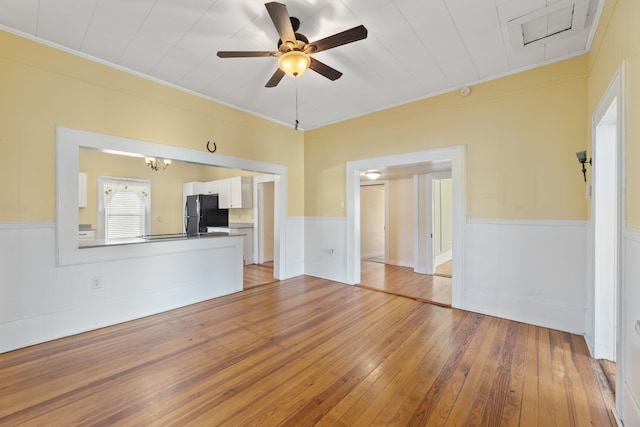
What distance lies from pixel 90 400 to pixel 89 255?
1640 mm

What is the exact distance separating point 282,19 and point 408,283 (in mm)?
4305

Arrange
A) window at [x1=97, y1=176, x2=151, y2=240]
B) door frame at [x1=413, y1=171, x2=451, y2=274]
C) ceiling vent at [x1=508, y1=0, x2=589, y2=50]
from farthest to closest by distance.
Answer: window at [x1=97, y1=176, x2=151, y2=240] → door frame at [x1=413, y1=171, x2=451, y2=274] → ceiling vent at [x1=508, y1=0, x2=589, y2=50]

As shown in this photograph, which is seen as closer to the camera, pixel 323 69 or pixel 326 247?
pixel 323 69

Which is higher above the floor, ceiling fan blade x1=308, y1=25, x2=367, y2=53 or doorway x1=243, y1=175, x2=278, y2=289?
ceiling fan blade x1=308, y1=25, x2=367, y2=53

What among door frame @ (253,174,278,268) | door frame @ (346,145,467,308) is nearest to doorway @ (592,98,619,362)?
door frame @ (346,145,467,308)

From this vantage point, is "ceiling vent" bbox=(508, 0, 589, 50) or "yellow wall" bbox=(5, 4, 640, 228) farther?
"yellow wall" bbox=(5, 4, 640, 228)

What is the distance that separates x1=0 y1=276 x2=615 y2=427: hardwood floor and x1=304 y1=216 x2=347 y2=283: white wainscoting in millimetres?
1698

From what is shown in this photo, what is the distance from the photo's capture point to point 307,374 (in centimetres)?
212

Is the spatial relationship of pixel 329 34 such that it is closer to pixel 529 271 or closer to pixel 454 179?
pixel 454 179

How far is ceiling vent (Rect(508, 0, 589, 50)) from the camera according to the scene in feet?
7.12

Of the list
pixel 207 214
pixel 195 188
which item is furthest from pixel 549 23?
pixel 195 188

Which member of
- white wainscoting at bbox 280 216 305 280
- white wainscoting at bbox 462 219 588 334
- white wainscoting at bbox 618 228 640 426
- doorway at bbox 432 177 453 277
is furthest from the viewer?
doorway at bbox 432 177 453 277

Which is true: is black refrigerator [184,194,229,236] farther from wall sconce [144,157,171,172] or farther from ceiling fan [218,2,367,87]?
ceiling fan [218,2,367,87]

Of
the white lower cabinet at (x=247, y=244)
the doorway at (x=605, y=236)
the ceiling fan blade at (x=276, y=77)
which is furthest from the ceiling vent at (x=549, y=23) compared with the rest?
the white lower cabinet at (x=247, y=244)
